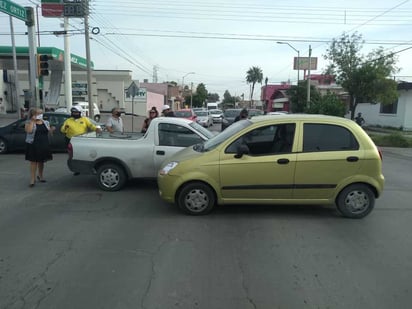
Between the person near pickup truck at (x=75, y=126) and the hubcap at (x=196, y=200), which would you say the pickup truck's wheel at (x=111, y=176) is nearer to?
the person near pickup truck at (x=75, y=126)

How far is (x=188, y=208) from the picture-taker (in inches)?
238

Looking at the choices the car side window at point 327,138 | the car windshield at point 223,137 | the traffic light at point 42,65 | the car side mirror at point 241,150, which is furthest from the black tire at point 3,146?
the car side window at point 327,138

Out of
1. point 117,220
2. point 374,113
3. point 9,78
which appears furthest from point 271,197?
point 9,78

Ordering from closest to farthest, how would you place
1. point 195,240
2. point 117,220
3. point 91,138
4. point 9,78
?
point 195,240 → point 117,220 → point 91,138 → point 9,78

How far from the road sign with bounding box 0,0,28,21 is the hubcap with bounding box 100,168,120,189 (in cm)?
1091

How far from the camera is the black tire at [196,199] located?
235 inches

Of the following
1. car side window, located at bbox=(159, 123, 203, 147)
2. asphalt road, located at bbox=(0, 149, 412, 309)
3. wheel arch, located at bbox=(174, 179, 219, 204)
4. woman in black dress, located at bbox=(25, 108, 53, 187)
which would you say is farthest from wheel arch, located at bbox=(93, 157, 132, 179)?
wheel arch, located at bbox=(174, 179, 219, 204)

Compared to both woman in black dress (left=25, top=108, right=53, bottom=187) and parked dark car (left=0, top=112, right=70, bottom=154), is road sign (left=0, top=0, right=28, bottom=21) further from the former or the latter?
woman in black dress (left=25, top=108, right=53, bottom=187)

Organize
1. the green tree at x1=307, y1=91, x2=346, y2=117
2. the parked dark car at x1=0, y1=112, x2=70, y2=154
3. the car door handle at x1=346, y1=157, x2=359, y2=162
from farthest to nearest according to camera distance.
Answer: the green tree at x1=307, y1=91, x2=346, y2=117, the parked dark car at x1=0, y1=112, x2=70, y2=154, the car door handle at x1=346, y1=157, x2=359, y2=162

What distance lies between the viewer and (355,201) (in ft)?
19.9

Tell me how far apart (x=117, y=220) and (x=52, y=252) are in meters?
1.37

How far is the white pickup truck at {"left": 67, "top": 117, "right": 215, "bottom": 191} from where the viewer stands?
298 inches

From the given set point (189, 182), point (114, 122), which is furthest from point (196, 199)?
point (114, 122)

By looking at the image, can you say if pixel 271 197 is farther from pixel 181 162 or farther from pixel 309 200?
pixel 181 162
